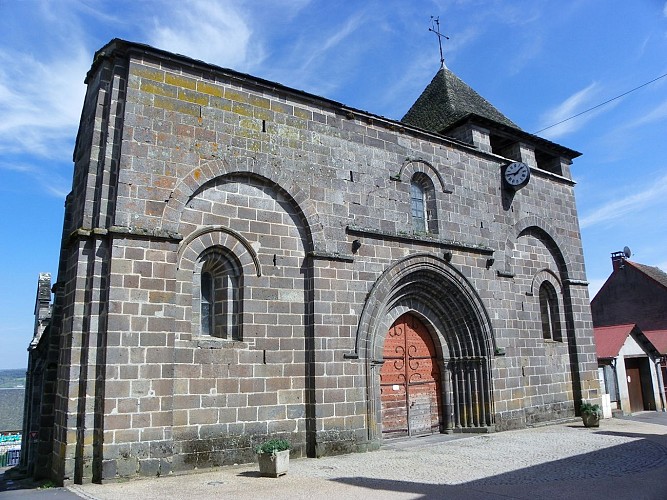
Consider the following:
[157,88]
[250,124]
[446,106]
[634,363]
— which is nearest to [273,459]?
[250,124]

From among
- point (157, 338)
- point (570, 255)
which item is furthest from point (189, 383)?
point (570, 255)

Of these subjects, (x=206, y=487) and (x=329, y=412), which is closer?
(x=206, y=487)

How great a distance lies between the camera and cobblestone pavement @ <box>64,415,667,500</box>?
6660 mm

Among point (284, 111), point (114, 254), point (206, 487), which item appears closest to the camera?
point (206, 487)

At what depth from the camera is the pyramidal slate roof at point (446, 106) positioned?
15000 mm

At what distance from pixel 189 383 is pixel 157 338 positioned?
0.95 meters

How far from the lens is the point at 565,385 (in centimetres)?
1420

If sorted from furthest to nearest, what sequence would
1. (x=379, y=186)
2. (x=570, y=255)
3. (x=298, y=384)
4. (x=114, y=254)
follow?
(x=570, y=255), (x=379, y=186), (x=298, y=384), (x=114, y=254)

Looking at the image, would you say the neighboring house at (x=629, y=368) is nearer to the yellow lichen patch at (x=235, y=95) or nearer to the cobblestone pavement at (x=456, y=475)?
the cobblestone pavement at (x=456, y=475)

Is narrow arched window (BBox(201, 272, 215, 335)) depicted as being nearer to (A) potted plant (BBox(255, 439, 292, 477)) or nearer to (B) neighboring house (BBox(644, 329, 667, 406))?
(A) potted plant (BBox(255, 439, 292, 477))

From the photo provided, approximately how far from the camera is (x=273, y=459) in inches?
303

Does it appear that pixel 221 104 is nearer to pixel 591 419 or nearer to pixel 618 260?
pixel 591 419

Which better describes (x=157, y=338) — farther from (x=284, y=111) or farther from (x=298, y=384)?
(x=284, y=111)

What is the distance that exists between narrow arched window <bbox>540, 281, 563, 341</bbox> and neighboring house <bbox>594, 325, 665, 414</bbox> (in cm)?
510
